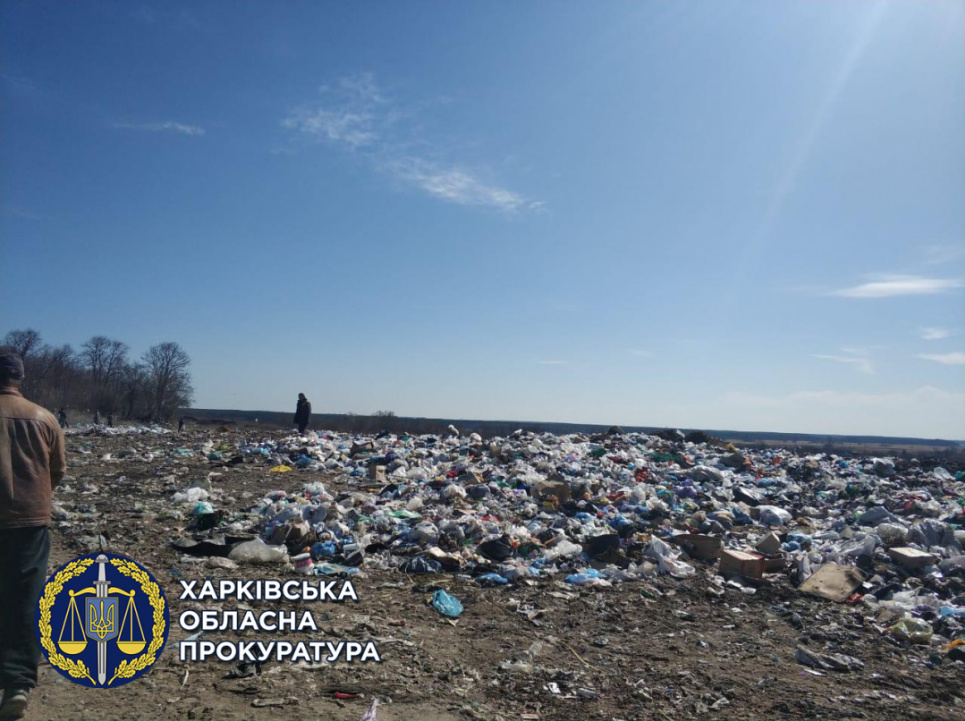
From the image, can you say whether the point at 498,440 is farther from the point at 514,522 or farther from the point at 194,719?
the point at 194,719

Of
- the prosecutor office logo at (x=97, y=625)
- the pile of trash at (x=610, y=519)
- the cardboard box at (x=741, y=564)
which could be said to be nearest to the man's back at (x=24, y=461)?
the prosecutor office logo at (x=97, y=625)

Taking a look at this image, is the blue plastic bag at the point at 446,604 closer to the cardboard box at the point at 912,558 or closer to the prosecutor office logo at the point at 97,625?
the prosecutor office logo at the point at 97,625

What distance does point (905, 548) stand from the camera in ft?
20.4

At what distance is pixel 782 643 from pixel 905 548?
2.85m

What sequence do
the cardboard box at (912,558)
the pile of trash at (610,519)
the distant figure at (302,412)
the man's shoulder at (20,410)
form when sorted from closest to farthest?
the man's shoulder at (20,410) → the pile of trash at (610,519) → the cardboard box at (912,558) → the distant figure at (302,412)

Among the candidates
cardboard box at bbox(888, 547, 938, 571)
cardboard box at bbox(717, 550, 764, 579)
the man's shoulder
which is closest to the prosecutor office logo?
the man's shoulder

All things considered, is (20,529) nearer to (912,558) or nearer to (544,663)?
(544,663)

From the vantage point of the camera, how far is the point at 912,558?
5.91 m

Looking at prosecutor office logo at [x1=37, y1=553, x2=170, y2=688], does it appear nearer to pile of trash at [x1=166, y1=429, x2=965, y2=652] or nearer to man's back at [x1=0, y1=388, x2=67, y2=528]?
man's back at [x1=0, y1=388, x2=67, y2=528]

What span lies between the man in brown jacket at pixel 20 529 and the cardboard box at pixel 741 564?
537 cm

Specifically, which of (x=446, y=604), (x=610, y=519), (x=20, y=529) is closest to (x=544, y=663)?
(x=446, y=604)

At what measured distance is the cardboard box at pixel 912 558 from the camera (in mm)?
5902

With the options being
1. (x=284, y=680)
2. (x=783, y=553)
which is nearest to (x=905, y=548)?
(x=783, y=553)

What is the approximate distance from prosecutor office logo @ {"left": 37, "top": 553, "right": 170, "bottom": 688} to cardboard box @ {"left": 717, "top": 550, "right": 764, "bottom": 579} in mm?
4838
